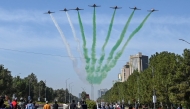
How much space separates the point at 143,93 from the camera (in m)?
85.8

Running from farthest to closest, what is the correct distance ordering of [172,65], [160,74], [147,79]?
[147,79], [160,74], [172,65]

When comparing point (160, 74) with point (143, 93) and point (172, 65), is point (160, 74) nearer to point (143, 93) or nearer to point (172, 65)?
point (172, 65)

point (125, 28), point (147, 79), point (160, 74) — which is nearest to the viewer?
point (125, 28)

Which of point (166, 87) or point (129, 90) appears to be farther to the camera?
point (129, 90)

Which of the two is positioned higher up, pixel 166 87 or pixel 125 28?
pixel 125 28

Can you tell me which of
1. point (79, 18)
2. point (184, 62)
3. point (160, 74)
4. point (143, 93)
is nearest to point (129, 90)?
point (143, 93)

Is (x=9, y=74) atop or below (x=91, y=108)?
atop

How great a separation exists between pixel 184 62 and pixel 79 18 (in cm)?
1922

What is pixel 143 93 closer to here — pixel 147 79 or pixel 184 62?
pixel 147 79

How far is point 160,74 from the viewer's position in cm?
6844

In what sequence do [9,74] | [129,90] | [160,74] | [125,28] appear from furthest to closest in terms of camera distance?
1. [129,90]
2. [9,74]
3. [160,74]
4. [125,28]

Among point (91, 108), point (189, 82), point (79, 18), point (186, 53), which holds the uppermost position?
point (79, 18)

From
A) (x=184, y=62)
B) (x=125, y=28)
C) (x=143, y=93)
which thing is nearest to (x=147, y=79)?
(x=143, y=93)

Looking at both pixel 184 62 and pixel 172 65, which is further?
pixel 172 65
